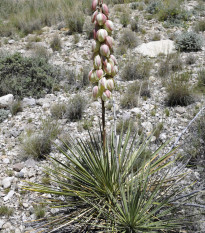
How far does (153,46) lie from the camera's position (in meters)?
5.99

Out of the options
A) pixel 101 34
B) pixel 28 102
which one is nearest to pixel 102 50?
pixel 101 34

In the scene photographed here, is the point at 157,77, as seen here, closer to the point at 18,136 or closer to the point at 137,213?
the point at 18,136

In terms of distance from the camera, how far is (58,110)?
4121 mm

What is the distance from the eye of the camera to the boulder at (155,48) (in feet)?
18.9

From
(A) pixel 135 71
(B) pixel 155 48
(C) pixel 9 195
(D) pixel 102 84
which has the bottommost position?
(C) pixel 9 195

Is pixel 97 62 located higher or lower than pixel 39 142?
higher

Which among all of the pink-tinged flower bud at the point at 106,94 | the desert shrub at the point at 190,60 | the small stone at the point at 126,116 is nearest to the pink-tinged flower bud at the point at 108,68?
the pink-tinged flower bud at the point at 106,94

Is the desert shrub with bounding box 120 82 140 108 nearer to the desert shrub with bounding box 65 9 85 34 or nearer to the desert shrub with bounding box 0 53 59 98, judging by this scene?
the desert shrub with bounding box 0 53 59 98

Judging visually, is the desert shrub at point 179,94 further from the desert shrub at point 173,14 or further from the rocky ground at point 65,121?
the desert shrub at point 173,14

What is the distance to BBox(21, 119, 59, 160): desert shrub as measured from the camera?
10.7ft

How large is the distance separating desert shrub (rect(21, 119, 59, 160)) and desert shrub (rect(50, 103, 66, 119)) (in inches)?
19.1

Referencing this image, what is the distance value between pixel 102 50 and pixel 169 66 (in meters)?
3.58

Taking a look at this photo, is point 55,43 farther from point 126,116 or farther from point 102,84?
point 102,84

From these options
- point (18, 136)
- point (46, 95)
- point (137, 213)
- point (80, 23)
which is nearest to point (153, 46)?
point (80, 23)
